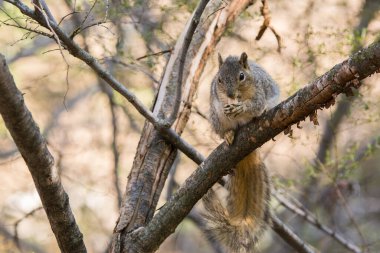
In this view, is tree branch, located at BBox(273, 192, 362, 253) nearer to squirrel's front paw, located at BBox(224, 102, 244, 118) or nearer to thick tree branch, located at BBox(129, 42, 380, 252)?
squirrel's front paw, located at BBox(224, 102, 244, 118)

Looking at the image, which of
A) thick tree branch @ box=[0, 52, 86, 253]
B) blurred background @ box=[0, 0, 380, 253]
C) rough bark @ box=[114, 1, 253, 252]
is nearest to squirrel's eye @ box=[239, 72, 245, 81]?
rough bark @ box=[114, 1, 253, 252]

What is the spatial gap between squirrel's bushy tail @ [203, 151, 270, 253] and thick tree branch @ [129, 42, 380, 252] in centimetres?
33

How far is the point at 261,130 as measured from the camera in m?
2.57

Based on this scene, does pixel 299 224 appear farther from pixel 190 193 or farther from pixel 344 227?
pixel 190 193

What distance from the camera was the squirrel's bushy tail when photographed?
10.2 feet

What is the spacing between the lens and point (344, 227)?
646cm

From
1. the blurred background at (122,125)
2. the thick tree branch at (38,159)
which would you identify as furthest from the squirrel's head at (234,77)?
the blurred background at (122,125)

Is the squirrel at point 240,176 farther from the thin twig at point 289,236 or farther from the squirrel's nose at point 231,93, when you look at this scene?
the thin twig at point 289,236

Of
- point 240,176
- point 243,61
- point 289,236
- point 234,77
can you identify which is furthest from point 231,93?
point 289,236

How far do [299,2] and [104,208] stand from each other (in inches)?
108

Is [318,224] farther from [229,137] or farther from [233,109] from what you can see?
[229,137]

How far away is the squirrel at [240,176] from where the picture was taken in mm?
3018

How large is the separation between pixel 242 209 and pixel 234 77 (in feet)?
2.25

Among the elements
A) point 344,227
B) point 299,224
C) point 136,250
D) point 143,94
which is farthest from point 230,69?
point 344,227
